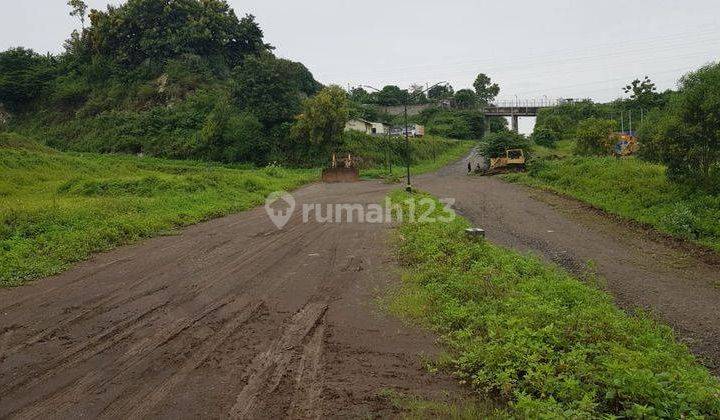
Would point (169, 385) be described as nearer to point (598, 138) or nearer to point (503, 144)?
point (503, 144)

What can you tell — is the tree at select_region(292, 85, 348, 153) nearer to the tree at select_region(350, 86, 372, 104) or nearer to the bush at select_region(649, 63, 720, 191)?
the bush at select_region(649, 63, 720, 191)

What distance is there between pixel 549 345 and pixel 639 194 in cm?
1522

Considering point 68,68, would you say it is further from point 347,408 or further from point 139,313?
point 347,408

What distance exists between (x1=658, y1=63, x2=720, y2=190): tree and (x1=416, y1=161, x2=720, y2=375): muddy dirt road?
2937 millimetres

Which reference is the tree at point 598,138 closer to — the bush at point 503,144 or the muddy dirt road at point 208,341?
the bush at point 503,144

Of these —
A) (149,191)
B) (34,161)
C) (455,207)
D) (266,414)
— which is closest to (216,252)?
(266,414)

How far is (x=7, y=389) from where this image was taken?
17.1 ft

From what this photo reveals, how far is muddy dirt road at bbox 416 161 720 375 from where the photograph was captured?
793 cm

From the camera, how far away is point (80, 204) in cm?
1595

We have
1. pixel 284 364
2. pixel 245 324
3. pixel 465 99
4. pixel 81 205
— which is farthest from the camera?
pixel 465 99

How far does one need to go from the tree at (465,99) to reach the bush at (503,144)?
4922 centimetres

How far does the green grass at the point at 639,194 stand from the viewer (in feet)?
46.1

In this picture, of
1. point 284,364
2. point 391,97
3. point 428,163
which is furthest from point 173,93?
point 284,364

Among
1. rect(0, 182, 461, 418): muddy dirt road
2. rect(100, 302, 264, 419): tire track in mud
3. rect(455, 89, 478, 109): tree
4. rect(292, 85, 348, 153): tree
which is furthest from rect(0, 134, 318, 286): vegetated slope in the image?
rect(455, 89, 478, 109): tree
